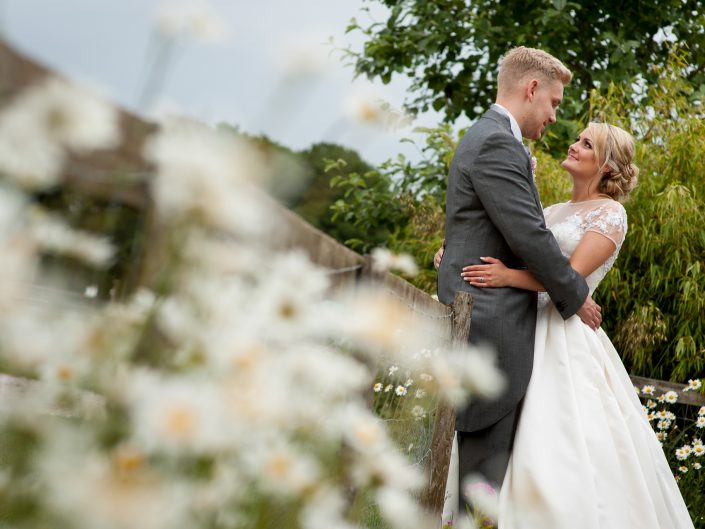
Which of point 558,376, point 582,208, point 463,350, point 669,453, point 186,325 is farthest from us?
point 669,453

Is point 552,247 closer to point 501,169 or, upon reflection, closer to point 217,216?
point 501,169

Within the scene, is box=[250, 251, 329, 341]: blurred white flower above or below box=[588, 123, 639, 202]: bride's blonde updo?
below

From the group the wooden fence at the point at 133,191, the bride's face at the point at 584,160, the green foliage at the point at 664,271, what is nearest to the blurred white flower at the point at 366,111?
the wooden fence at the point at 133,191

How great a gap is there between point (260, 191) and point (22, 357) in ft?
0.69

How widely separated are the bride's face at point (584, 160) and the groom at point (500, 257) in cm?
41

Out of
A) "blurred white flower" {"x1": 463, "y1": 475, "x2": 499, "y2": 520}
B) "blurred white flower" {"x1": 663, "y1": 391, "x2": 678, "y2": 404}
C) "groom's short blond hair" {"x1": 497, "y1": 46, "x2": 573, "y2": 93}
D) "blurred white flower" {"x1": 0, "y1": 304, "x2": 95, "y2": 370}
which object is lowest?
"blurred white flower" {"x1": 463, "y1": 475, "x2": 499, "y2": 520}

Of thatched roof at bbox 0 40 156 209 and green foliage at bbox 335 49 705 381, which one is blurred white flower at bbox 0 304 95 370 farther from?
green foliage at bbox 335 49 705 381

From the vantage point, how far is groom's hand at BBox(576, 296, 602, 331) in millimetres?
2852

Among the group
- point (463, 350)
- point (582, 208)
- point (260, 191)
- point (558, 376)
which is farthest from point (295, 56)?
point (582, 208)

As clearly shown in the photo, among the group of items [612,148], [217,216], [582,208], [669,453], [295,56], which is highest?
[612,148]

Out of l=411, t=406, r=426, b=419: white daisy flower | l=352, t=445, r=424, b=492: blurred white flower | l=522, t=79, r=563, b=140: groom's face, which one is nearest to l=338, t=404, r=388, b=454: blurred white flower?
l=352, t=445, r=424, b=492: blurred white flower

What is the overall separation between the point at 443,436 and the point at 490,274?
1.83 feet

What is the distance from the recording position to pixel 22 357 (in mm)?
566

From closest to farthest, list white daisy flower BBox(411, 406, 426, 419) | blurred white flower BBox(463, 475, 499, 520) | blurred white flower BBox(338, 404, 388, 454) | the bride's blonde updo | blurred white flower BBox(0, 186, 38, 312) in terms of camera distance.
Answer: blurred white flower BBox(0, 186, 38, 312) → blurred white flower BBox(338, 404, 388, 454) → blurred white flower BBox(463, 475, 499, 520) → white daisy flower BBox(411, 406, 426, 419) → the bride's blonde updo
